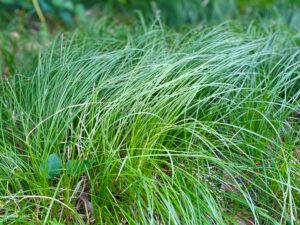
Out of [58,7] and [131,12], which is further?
[131,12]

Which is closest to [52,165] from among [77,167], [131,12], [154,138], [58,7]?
[77,167]

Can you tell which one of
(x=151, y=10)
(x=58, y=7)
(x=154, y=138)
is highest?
(x=58, y=7)

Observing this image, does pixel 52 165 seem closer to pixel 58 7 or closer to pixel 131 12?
pixel 58 7

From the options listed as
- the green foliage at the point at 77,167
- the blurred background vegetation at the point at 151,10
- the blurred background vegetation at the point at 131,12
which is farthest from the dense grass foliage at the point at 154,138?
the blurred background vegetation at the point at 151,10

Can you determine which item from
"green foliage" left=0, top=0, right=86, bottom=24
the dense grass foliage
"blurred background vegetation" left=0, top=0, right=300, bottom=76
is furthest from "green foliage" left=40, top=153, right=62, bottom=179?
"green foliage" left=0, top=0, right=86, bottom=24

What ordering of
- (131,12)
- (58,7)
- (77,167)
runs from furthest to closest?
(131,12), (58,7), (77,167)

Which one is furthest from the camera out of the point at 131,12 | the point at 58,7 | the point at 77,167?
the point at 131,12

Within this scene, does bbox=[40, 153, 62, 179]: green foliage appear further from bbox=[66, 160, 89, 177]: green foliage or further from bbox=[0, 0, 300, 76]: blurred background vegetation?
bbox=[0, 0, 300, 76]: blurred background vegetation

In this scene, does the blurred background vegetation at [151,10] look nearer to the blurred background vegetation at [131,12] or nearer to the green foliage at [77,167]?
the blurred background vegetation at [131,12]

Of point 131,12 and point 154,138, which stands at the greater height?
point 154,138
